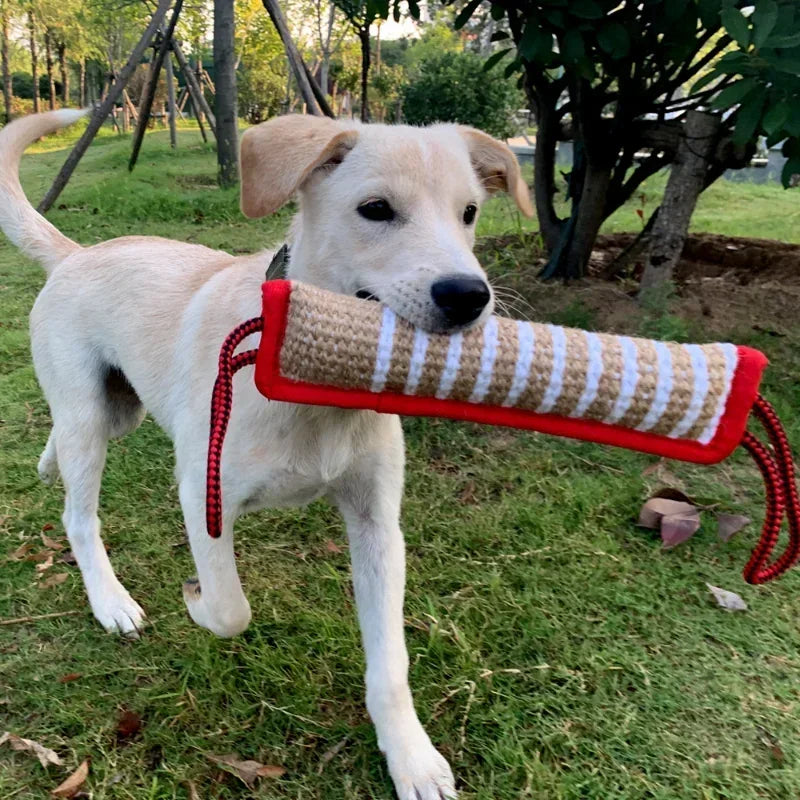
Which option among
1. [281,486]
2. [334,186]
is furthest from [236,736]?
[334,186]

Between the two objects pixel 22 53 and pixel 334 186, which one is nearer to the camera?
pixel 334 186

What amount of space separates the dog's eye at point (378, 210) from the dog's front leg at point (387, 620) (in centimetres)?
72

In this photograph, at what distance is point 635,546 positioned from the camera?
3.19 meters

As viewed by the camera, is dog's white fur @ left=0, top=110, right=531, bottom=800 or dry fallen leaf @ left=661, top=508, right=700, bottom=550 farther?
dry fallen leaf @ left=661, top=508, right=700, bottom=550

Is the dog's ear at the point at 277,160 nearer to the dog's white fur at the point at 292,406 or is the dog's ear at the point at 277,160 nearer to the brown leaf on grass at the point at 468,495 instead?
the dog's white fur at the point at 292,406

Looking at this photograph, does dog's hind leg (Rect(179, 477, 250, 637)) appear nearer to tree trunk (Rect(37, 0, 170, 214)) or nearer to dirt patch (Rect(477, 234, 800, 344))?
dirt patch (Rect(477, 234, 800, 344))

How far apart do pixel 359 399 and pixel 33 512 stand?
2.37 metres

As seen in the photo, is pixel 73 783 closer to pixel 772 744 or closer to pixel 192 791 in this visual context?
pixel 192 791

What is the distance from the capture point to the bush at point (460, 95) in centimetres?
1717

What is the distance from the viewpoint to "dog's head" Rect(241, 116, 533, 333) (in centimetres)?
183

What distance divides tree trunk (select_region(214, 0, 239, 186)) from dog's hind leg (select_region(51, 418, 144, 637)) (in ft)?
25.2

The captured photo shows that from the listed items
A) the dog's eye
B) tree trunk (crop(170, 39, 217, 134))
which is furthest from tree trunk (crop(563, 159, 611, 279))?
tree trunk (crop(170, 39, 217, 134))

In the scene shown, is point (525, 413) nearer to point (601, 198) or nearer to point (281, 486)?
point (281, 486)

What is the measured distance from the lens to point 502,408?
175cm
